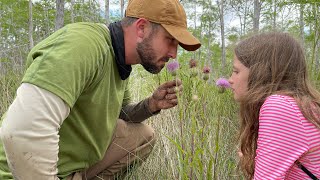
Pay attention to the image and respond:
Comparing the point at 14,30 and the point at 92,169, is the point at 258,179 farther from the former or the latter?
the point at 14,30

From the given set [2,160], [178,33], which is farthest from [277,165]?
[2,160]

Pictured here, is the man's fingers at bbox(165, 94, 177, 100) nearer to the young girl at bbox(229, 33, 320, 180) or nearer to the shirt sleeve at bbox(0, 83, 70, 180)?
the young girl at bbox(229, 33, 320, 180)

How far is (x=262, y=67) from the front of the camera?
1.40m

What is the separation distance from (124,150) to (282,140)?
3.84 ft

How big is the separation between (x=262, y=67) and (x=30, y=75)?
0.86m

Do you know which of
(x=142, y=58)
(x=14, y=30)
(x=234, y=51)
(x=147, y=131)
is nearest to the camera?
(x=234, y=51)

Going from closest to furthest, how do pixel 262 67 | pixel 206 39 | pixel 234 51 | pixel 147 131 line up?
1. pixel 262 67
2. pixel 234 51
3. pixel 147 131
4. pixel 206 39

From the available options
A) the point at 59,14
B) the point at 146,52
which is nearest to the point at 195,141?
the point at 146,52

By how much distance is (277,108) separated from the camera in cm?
121

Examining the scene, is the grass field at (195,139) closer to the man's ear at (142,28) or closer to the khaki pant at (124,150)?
the khaki pant at (124,150)

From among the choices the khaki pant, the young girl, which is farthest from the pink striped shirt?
the khaki pant

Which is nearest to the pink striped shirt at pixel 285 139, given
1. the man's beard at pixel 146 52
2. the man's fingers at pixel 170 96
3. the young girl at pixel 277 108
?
the young girl at pixel 277 108

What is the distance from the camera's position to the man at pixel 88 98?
3.86 ft

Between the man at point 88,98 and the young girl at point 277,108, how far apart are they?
0.31 m
